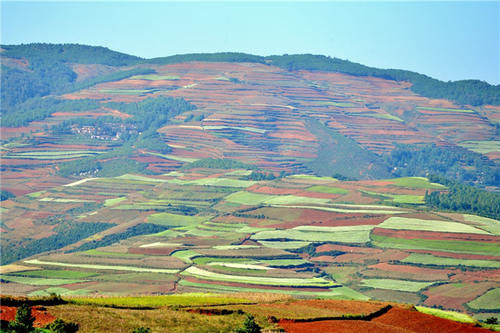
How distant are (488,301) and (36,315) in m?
74.3

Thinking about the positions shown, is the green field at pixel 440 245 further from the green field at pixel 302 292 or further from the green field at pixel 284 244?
the green field at pixel 302 292

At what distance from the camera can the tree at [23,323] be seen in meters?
44.3

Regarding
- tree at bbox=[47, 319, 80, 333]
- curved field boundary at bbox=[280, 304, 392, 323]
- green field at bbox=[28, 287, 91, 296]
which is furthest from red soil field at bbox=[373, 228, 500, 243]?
tree at bbox=[47, 319, 80, 333]

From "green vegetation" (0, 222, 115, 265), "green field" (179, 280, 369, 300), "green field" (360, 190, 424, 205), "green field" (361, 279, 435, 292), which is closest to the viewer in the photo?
"green field" (179, 280, 369, 300)

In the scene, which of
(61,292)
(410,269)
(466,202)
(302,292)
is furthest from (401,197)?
(61,292)

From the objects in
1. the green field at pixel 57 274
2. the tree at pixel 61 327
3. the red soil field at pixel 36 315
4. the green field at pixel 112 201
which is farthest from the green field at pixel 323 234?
the tree at pixel 61 327

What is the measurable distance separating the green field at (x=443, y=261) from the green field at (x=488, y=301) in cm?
1138

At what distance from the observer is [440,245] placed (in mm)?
134500

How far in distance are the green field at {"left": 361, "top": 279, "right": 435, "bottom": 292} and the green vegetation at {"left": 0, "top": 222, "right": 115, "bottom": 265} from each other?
66.7 meters

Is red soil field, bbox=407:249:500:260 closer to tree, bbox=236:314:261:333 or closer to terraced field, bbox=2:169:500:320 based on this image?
terraced field, bbox=2:169:500:320

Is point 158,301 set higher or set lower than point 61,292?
higher

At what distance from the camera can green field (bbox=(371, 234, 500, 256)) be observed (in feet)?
429

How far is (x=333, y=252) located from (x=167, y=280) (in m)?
31.7

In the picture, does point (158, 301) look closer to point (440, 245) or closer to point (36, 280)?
point (36, 280)
